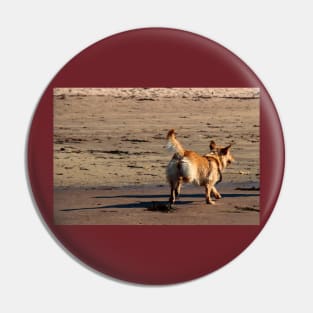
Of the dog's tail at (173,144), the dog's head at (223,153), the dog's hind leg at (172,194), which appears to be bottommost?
the dog's hind leg at (172,194)

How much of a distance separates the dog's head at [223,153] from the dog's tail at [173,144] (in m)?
0.21

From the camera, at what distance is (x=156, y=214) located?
7961 mm

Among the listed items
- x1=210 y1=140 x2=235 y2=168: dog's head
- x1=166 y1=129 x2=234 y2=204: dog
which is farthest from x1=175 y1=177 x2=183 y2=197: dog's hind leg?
x1=210 y1=140 x2=235 y2=168: dog's head

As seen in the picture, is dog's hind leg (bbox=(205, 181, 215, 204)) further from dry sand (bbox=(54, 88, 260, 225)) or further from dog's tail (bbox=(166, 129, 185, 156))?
dog's tail (bbox=(166, 129, 185, 156))

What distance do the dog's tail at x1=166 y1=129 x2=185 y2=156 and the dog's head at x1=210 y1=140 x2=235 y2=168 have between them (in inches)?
8.3

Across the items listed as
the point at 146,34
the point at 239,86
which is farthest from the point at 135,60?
the point at 239,86

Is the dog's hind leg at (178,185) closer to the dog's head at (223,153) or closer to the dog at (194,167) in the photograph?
the dog at (194,167)

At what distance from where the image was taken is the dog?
8031mm

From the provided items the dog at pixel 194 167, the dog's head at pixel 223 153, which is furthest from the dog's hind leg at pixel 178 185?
the dog's head at pixel 223 153

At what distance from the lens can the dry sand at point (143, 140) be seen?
26.3 ft

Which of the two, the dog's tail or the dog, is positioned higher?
the dog's tail

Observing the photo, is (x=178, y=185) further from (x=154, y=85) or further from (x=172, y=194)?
(x=154, y=85)

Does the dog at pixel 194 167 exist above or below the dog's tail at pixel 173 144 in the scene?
below

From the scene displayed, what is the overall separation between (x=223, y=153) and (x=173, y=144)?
1.17 ft
